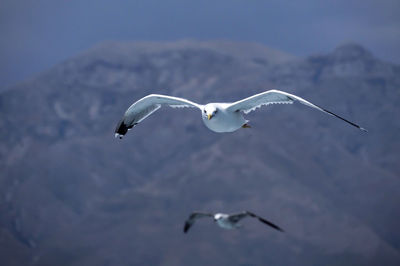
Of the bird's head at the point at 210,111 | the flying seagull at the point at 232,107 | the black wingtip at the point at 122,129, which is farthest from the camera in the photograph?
the black wingtip at the point at 122,129

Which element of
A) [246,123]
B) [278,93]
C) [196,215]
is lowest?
[196,215]

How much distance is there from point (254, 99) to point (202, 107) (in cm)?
257

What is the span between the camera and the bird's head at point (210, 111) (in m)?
27.4

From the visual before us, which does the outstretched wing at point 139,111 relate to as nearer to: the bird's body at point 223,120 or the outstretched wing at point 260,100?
the bird's body at point 223,120

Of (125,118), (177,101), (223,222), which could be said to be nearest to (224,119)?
(177,101)

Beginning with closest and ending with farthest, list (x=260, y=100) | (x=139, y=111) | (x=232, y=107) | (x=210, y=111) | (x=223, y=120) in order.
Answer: (x=210, y=111) → (x=223, y=120) → (x=260, y=100) → (x=232, y=107) → (x=139, y=111)

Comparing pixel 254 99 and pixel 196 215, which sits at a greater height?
pixel 254 99

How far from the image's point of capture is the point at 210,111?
27453 mm

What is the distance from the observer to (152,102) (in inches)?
1275

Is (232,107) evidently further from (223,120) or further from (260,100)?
(260,100)

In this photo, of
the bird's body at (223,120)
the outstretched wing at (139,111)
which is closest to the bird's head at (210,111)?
the bird's body at (223,120)

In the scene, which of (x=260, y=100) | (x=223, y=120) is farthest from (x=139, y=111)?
(x=260, y=100)

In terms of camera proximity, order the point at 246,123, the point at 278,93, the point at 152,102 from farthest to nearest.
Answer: the point at 152,102 → the point at 246,123 → the point at 278,93

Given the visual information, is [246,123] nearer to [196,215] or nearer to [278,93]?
[278,93]
